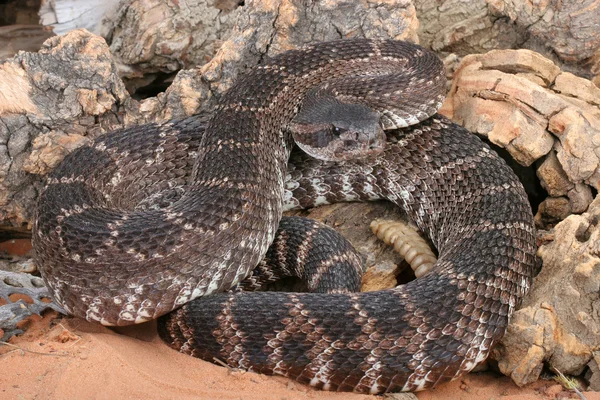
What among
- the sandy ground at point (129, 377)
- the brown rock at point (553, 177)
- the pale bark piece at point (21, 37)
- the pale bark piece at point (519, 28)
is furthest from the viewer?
the pale bark piece at point (21, 37)

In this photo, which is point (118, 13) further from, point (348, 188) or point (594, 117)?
point (594, 117)

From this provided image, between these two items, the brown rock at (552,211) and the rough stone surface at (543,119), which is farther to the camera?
the brown rock at (552,211)

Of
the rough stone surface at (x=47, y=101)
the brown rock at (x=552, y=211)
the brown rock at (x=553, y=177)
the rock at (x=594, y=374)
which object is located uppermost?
the rough stone surface at (x=47, y=101)

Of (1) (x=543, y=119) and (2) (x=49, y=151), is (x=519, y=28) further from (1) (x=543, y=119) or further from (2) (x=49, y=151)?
(2) (x=49, y=151)

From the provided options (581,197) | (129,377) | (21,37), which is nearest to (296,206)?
(581,197)

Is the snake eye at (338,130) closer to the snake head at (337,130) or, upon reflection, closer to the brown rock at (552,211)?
the snake head at (337,130)

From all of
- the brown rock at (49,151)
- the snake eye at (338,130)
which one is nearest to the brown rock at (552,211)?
the snake eye at (338,130)
